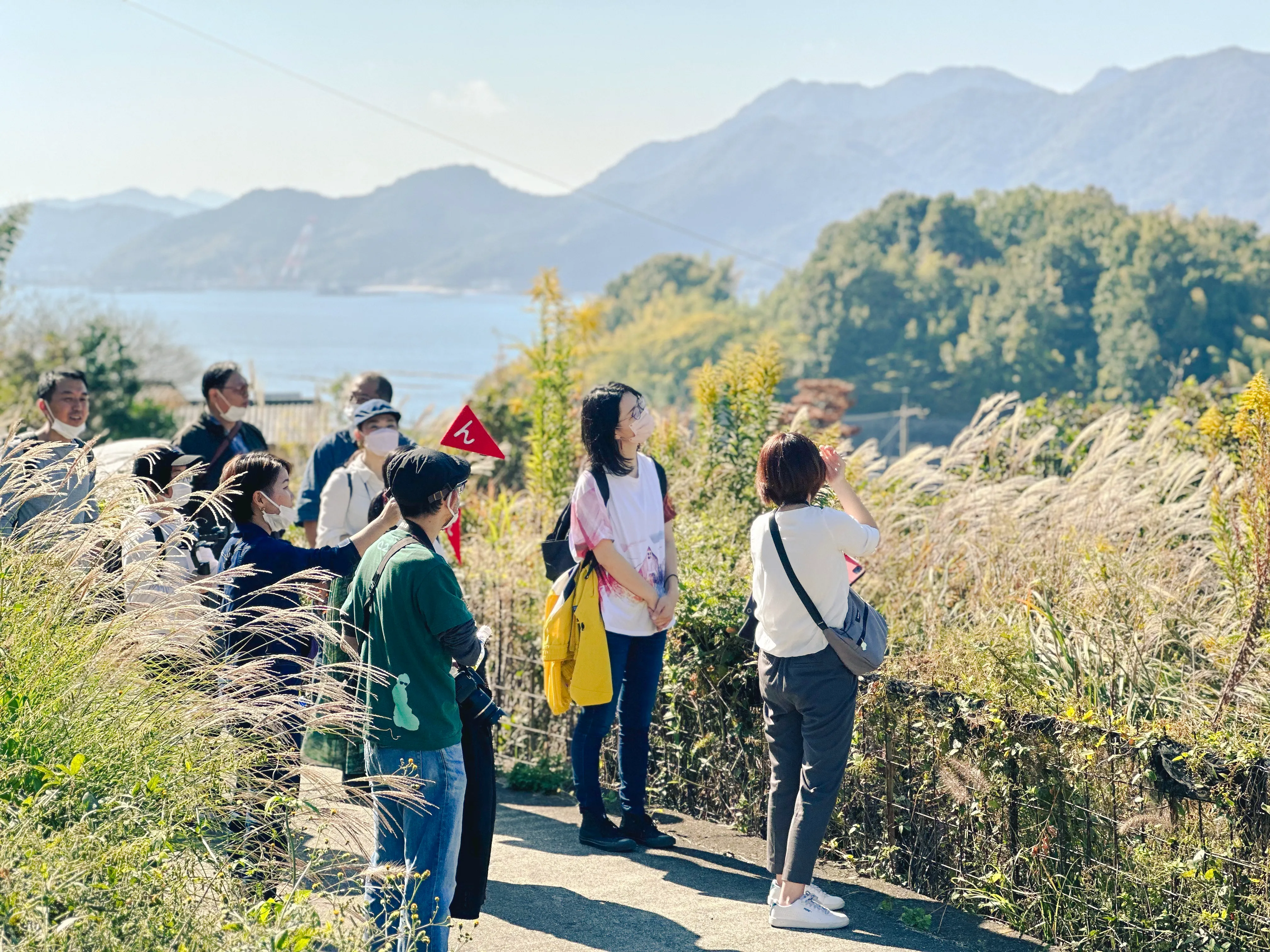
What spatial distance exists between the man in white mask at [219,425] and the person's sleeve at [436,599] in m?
2.49

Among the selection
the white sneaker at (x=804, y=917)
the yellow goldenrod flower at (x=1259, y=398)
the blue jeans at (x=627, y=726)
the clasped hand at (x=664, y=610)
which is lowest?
the white sneaker at (x=804, y=917)

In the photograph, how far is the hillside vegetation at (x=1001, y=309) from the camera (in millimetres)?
66375

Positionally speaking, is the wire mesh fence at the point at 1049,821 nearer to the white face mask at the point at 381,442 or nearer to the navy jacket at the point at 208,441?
the white face mask at the point at 381,442

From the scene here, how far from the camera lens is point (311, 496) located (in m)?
5.22

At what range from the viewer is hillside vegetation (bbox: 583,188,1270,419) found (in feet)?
218

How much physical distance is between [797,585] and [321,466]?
2.45m

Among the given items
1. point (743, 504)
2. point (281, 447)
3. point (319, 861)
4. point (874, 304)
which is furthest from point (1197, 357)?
point (319, 861)

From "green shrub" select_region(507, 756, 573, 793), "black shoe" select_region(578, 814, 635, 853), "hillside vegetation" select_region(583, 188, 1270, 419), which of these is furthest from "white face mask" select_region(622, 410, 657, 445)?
"hillside vegetation" select_region(583, 188, 1270, 419)

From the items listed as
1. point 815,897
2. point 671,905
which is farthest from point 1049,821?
point 671,905

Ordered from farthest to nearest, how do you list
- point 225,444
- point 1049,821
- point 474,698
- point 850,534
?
point 225,444
point 1049,821
point 850,534
point 474,698

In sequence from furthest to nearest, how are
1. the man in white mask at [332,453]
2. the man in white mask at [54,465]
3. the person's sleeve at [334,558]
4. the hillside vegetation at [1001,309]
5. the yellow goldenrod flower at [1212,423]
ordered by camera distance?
1. the hillside vegetation at [1001,309]
2. the yellow goldenrod flower at [1212,423]
3. the man in white mask at [332,453]
4. the man in white mask at [54,465]
5. the person's sleeve at [334,558]

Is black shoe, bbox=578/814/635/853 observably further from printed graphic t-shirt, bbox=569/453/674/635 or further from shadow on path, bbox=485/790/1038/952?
printed graphic t-shirt, bbox=569/453/674/635

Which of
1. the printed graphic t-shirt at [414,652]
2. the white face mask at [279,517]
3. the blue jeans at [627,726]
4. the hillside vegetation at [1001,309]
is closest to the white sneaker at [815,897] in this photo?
the blue jeans at [627,726]

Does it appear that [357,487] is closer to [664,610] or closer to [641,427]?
[641,427]
